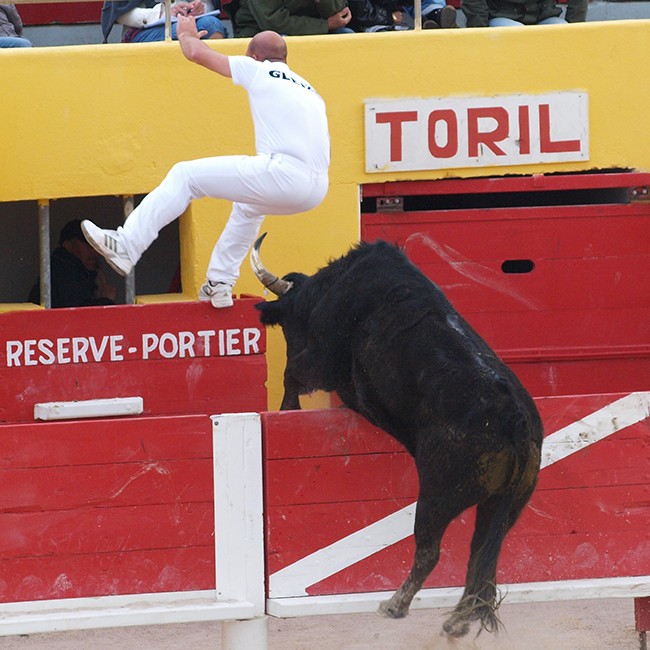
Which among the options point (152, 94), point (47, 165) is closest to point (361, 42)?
point (152, 94)

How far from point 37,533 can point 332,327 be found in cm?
138

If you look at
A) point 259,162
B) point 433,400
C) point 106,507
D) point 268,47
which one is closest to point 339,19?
point 268,47

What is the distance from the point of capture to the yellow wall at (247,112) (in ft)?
23.0

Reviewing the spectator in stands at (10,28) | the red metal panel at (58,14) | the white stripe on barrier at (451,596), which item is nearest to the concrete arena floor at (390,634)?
the white stripe on barrier at (451,596)

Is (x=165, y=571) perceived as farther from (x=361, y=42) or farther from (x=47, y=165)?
(x=361, y=42)

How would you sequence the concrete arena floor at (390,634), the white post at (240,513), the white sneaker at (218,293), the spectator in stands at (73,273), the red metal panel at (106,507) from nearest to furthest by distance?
the red metal panel at (106,507) → the white post at (240,513) → the concrete arena floor at (390,634) → the white sneaker at (218,293) → the spectator in stands at (73,273)

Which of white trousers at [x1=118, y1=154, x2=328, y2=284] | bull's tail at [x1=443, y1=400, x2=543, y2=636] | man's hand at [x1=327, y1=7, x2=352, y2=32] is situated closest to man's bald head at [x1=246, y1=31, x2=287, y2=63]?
→ white trousers at [x1=118, y1=154, x2=328, y2=284]

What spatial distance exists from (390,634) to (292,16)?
11.2 feet

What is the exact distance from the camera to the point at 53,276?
292 inches

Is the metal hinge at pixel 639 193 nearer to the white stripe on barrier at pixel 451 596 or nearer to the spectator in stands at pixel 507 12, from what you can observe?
the spectator in stands at pixel 507 12

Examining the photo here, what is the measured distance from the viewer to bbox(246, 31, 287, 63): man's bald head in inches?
229

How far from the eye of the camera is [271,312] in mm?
5781

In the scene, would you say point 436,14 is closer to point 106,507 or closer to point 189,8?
point 189,8

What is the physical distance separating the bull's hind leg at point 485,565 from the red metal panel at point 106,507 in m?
0.95
